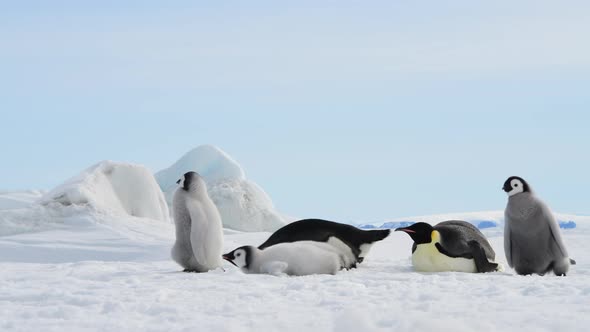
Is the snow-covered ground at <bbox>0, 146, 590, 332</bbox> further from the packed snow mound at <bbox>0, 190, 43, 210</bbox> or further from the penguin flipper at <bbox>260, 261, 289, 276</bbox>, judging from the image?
the packed snow mound at <bbox>0, 190, 43, 210</bbox>

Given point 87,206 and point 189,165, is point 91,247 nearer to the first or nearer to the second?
point 87,206

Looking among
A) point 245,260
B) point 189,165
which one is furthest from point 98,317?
point 189,165

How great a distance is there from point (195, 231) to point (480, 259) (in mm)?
2086

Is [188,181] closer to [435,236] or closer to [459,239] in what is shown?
[435,236]

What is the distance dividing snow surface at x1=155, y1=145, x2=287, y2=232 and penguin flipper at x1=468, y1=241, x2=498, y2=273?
11601 mm

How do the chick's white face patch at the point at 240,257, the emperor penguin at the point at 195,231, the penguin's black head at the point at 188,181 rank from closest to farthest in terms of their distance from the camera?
the chick's white face patch at the point at 240,257 → the emperor penguin at the point at 195,231 → the penguin's black head at the point at 188,181

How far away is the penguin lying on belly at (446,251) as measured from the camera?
5.38 metres

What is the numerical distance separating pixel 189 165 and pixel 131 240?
1110cm

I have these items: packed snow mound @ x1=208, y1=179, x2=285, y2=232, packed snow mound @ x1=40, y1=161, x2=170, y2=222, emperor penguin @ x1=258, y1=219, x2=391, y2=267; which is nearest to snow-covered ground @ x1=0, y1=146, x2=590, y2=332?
emperor penguin @ x1=258, y1=219, x2=391, y2=267

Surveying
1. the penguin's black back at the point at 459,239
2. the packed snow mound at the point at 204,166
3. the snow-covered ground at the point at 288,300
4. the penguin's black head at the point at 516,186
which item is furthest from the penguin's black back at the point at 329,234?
the packed snow mound at the point at 204,166

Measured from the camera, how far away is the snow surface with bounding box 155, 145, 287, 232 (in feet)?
55.7

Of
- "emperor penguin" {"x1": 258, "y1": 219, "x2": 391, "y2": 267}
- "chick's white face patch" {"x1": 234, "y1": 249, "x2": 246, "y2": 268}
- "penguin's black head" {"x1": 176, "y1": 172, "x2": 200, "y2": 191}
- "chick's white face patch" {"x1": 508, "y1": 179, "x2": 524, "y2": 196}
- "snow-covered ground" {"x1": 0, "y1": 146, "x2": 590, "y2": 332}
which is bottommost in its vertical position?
"snow-covered ground" {"x1": 0, "y1": 146, "x2": 590, "y2": 332}

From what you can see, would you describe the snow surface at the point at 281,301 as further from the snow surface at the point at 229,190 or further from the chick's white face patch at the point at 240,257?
the snow surface at the point at 229,190

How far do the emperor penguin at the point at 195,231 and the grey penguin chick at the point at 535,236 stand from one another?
2189mm
